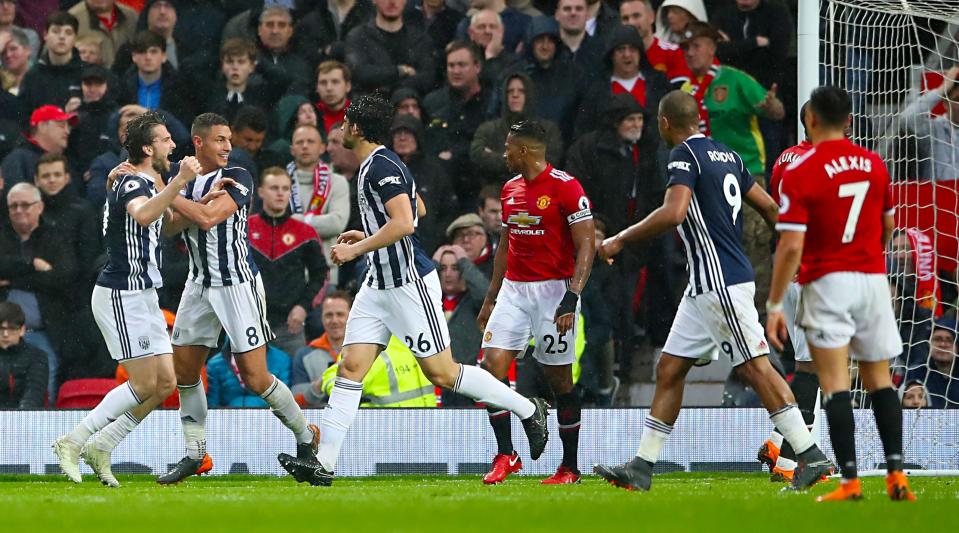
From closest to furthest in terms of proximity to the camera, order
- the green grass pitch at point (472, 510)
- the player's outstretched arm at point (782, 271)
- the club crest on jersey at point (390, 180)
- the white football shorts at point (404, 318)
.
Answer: the green grass pitch at point (472, 510) < the player's outstretched arm at point (782, 271) < the club crest on jersey at point (390, 180) < the white football shorts at point (404, 318)

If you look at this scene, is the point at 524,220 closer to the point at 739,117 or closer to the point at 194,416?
the point at 194,416

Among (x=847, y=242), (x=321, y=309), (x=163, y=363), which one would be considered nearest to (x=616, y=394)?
(x=321, y=309)

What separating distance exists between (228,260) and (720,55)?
20.3ft

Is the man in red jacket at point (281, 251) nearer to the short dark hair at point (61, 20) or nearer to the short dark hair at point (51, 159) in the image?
the short dark hair at point (51, 159)

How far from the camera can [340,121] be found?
544 inches

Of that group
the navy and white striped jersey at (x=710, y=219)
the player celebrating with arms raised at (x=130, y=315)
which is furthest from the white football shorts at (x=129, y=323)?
the navy and white striped jersey at (x=710, y=219)

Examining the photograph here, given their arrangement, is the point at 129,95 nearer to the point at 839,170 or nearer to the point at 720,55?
the point at 720,55

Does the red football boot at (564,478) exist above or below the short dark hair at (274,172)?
below

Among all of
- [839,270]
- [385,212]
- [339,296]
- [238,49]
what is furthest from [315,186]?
[839,270]

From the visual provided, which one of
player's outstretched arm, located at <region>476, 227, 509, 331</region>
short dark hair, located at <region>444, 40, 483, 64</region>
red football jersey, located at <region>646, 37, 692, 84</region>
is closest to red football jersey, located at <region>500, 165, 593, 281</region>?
player's outstretched arm, located at <region>476, 227, 509, 331</region>

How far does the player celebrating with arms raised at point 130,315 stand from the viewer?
9.30m

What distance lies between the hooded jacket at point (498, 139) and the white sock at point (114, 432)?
501 cm

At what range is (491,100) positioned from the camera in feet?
44.9

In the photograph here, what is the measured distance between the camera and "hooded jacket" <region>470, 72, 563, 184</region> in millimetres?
13219
